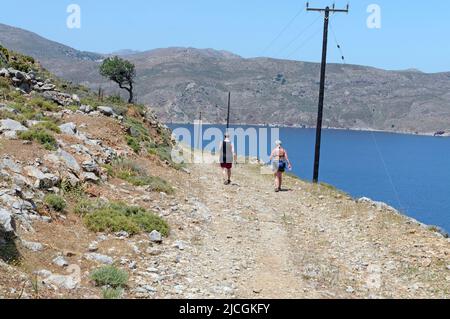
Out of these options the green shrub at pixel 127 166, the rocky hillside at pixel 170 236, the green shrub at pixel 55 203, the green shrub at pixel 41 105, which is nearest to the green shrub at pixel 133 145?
the rocky hillside at pixel 170 236

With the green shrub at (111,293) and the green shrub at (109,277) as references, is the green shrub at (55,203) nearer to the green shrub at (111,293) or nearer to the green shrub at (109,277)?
the green shrub at (109,277)

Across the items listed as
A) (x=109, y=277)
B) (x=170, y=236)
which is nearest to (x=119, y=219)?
(x=170, y=236)

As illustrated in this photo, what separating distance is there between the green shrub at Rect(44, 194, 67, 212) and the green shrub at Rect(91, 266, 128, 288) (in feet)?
10.4

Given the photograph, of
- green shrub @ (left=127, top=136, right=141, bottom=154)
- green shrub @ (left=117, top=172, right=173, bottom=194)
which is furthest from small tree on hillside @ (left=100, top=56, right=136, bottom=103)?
green shrub @ (left=117, top=172, right=173, bottom=194)

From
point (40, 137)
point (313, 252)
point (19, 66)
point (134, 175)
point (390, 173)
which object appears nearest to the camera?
point (313, 252)

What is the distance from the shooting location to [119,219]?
36.6 ft

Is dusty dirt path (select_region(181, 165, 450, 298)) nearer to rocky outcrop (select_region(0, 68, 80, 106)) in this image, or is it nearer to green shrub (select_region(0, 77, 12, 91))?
rocky outcrop (select_region(0, 68, 80, 106))

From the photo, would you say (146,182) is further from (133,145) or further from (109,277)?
(109,277)

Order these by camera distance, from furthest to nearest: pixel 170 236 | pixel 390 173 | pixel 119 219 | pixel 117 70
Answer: pixel 390 173, pixel 117 70, pixel 170 236, pixel 119 219

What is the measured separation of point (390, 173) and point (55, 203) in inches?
4373

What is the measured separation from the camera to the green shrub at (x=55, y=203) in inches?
426

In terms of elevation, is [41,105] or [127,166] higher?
[41,105]

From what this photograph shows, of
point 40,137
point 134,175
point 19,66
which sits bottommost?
point 134,175

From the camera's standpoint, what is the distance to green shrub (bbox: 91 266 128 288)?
802 cm
